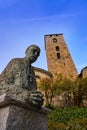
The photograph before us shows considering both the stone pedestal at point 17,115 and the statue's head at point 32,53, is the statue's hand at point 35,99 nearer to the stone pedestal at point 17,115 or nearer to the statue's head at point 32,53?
the stone pedestal at point 17,115

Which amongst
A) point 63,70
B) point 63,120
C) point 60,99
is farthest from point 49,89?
point 63,120

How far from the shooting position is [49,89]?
36.4 m

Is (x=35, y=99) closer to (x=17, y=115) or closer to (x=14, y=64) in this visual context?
(x=17, y=115)

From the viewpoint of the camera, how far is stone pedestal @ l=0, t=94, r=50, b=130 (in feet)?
10.7

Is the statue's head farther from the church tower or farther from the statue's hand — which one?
the church tower

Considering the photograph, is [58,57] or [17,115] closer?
[17,115]

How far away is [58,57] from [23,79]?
1861 inches

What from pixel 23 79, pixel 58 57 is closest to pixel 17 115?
pixel 23 79

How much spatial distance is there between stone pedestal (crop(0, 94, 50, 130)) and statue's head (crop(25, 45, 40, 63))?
928 millimetres

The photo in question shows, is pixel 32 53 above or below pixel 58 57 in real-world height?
below

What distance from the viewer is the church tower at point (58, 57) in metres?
47.6

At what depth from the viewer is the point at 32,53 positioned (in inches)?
163

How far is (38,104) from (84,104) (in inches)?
1377

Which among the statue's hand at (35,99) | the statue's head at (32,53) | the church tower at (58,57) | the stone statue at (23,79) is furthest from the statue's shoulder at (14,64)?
the church tower at (58,57)
